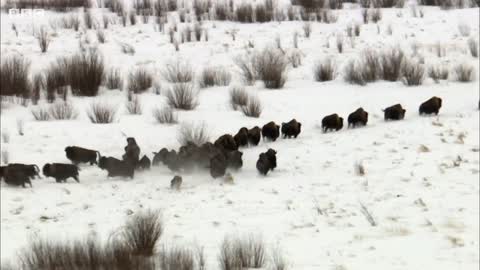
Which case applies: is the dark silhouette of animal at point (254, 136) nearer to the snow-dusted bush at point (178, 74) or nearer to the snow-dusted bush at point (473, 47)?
the snow-dusted bush at point (178, 74)

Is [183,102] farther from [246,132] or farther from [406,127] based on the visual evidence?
[406,127]

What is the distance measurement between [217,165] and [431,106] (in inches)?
163

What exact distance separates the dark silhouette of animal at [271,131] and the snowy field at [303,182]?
0.12m

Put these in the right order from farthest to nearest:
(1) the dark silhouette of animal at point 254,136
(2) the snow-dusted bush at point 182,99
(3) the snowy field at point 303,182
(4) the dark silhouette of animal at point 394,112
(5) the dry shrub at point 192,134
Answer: (2) the snow-dusted bush at point 182,99 < (4) the dark silhouette of animal at point 394,112 < (1) the dark silhouette of animal at point 254,136 < (5) the dry shrub at point 192,134 < (3) the snowy field at point 303,182

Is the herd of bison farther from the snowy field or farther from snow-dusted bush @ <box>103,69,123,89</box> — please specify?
snow-dusted bush @ <box>103,69,123,89</box>

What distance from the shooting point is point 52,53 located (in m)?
12.9

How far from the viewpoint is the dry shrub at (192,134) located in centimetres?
785

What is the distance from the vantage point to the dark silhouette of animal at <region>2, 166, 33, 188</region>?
636 centimetres

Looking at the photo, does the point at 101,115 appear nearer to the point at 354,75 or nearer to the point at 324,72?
the point at 324,72

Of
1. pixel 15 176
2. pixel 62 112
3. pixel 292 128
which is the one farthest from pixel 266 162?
pixel 62 112

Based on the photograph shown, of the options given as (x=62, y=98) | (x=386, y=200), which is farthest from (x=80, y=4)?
(x=386, y=200)

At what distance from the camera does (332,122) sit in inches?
336

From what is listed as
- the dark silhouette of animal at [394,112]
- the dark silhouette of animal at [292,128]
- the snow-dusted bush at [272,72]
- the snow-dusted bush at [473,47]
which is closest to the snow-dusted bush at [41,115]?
the dark silhouette of animal at [292,128]

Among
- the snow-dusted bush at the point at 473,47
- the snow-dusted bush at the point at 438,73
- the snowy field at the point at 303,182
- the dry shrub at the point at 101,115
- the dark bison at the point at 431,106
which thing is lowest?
the snowy field at the point at 303,182
